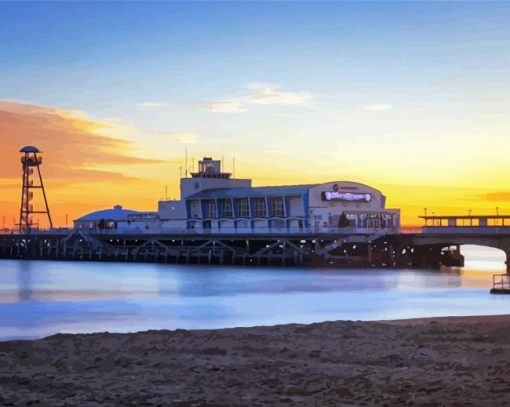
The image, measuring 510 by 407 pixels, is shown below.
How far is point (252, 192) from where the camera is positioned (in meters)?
110

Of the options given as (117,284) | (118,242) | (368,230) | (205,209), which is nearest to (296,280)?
(117,284)

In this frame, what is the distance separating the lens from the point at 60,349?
71.2 feet

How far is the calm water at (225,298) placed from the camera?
Result: 135ft

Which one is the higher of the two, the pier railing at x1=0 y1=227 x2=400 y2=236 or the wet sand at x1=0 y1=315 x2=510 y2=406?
the pier railing at x1=0 y1=227 x2=400 y2=236

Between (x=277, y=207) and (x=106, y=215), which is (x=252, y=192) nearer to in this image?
(x=277, y=207)

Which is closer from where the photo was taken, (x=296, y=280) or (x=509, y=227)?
(x=296, y=280)

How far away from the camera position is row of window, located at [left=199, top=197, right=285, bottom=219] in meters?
107

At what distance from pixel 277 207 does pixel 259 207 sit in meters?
2.70

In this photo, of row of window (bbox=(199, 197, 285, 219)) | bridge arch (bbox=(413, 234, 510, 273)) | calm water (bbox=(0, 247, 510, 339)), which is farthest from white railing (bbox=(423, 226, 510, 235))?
row of window (bbox=(199, 197, 285, 219))

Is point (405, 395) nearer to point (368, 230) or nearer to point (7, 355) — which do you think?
point (7, 355)

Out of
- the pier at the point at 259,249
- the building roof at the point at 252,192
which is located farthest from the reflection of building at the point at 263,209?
the pier at the point at 259,249

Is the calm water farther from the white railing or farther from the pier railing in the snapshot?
the pier railing

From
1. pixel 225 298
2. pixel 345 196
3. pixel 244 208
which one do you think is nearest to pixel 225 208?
pixel 244 208

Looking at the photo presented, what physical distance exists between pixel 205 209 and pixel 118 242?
14157mm
